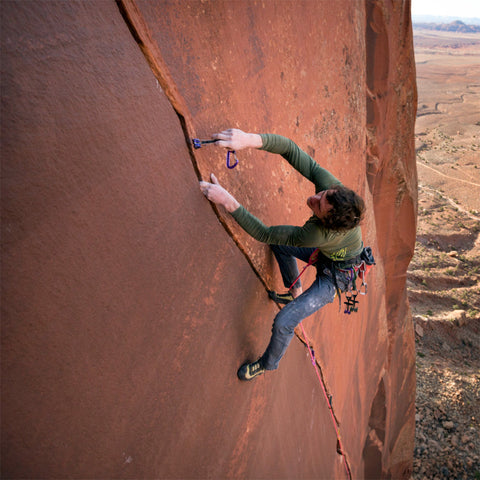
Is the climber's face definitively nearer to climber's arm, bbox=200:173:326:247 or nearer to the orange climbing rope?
climber's arm, bbox=200:173:326:247

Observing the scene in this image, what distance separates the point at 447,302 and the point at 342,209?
13662 mm

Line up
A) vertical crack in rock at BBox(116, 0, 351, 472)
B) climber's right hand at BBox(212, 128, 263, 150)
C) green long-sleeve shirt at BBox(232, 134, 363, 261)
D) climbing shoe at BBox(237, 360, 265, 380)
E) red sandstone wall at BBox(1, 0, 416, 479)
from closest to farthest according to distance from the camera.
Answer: red sandstone wall at BBox(1, 0, 416, 479), vertical crack in rock at BBox(116, 0, 351, 472), climber's right hand at BBox(212, 128, 263, 150), green long-sleeve shirt at BBox(232, 134, 363, 261), climbing shoe at BBox(237, 360, 265, 380)

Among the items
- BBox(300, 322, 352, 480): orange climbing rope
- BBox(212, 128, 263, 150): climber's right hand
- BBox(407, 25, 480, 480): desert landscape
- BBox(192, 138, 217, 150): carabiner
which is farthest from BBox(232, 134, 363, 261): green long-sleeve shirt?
BBox(407, 25, 480, 480): desert landscape

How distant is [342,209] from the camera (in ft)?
7.11

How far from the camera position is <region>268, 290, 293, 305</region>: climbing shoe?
2855 millimetres

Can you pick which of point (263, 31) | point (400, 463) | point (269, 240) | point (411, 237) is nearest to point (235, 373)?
point (269, 240)

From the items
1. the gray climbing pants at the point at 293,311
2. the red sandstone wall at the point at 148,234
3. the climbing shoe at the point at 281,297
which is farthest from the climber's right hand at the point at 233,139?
the climbing shoe at the point at 281,297

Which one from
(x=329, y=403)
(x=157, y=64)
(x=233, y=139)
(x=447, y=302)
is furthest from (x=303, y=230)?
(x=447, y=302)

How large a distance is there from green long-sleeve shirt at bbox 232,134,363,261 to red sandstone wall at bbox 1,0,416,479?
195mm

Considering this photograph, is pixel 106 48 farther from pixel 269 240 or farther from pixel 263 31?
pixel 263 31

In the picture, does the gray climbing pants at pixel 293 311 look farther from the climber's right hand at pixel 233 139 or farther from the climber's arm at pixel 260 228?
the climber's right hand at pixel 233 139

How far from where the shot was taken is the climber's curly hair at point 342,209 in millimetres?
2168

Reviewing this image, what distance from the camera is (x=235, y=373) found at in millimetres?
2539

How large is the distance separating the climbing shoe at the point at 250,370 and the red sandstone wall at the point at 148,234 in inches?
2.6
